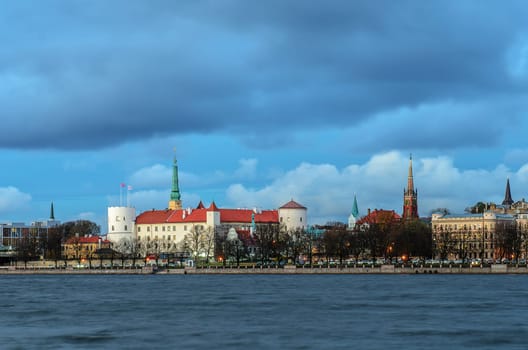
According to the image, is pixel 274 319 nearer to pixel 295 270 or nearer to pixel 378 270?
pixel 378 270

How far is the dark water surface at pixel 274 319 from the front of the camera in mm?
Result: 46125

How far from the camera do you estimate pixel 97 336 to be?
49156mm

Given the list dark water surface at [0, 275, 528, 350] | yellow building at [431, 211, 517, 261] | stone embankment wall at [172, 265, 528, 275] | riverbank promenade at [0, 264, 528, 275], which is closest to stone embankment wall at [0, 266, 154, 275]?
riverbank promenade at [0, 264, 528, 275]

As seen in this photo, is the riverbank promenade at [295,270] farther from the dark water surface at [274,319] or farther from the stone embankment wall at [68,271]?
the dark water surface at [274,319]

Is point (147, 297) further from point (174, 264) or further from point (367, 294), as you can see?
point (174, 264)

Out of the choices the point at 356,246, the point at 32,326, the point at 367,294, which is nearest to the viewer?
the point at 32,326

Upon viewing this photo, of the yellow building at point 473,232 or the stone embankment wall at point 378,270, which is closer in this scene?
the stone embankment wall at point 378,270

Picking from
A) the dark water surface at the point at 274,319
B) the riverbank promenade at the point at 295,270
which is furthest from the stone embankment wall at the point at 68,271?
the dark water surface at the point at 274,319

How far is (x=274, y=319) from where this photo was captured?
56.3 m

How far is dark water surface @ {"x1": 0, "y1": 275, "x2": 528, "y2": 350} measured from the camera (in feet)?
151

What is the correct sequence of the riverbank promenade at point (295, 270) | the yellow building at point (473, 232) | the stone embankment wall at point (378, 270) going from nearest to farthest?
the stone embankment wall at point (378, 270)
the riverbank promenade at point (295, 270)
the yellow building at point (473, 232)

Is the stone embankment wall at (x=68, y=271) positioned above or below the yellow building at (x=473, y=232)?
below

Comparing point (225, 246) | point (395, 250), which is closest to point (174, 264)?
point (225, 246)

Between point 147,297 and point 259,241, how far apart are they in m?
78.5
